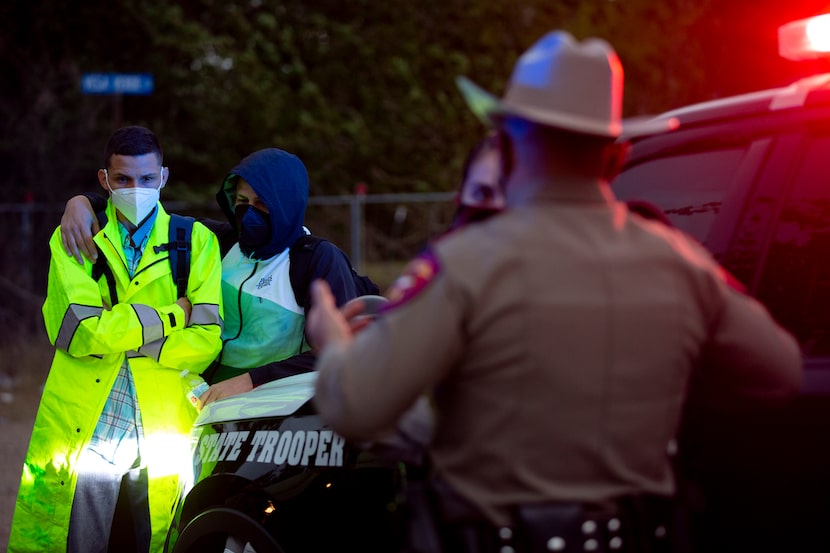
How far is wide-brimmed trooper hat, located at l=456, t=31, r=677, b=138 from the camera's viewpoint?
2010 mm

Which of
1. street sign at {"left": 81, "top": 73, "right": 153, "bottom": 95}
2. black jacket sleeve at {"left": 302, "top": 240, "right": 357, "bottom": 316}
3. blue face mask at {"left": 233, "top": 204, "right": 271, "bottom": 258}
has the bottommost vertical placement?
black jacket sleeve at {"left": 302, "top": 240, "right": 357, "bottom": 316}

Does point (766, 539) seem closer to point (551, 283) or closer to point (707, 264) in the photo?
point (707, 264)

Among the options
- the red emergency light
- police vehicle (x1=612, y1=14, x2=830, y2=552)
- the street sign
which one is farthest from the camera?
the street sign

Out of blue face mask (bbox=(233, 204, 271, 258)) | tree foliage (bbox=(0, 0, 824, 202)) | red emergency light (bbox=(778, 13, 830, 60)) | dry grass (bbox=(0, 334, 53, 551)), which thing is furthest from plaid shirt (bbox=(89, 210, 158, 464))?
tree foliage (bbox=(0, 0, 824, 202))

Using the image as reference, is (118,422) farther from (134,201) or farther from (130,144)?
(130,144)

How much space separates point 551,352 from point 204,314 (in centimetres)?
198

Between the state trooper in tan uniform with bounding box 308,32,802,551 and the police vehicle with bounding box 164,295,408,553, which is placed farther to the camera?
the police vehicle with bounding box 164,295,408,553

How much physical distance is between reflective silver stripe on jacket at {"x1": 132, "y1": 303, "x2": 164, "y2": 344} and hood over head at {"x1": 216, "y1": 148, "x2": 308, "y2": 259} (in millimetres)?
428

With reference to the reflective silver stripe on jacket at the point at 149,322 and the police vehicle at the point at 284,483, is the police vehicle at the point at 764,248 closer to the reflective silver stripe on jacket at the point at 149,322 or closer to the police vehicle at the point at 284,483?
the police vehicle at the point at 284,483

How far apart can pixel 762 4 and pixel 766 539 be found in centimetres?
864

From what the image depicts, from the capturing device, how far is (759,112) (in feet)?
9.05

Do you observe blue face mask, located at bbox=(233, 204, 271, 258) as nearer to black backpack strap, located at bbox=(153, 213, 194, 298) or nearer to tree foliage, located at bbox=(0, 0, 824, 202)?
black backpack strap, located at bbox=(153, 213, 194, 298)

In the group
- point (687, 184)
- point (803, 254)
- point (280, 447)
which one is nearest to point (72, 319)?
point (280, 447)

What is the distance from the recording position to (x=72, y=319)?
11.8ft
